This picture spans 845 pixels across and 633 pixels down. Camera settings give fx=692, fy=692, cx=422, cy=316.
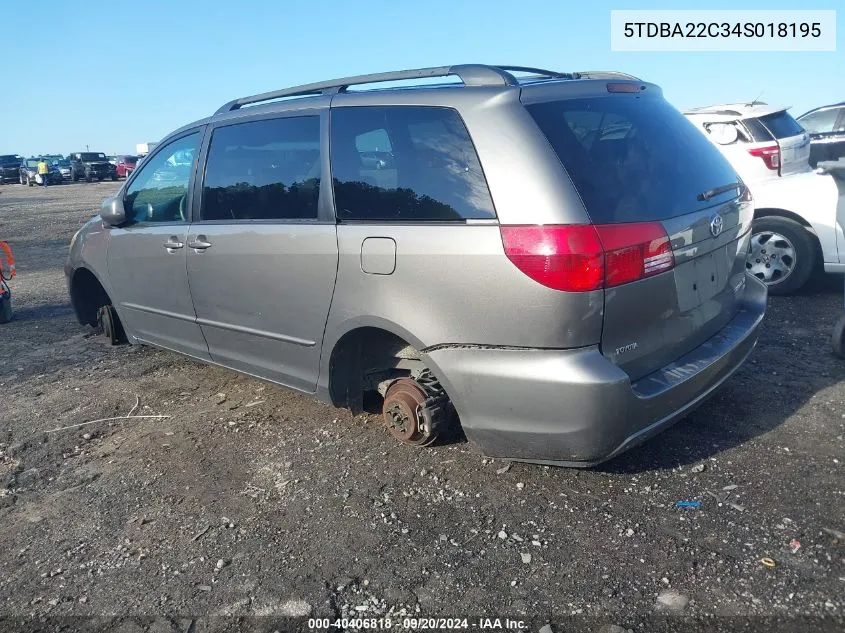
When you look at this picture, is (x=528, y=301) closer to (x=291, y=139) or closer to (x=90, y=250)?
(x=291, y=139)

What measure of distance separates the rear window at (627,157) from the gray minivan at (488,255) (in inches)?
0.4

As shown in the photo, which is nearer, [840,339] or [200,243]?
[200,243]

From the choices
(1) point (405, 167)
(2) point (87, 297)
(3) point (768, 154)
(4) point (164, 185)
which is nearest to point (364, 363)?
(1) point (405, 167)

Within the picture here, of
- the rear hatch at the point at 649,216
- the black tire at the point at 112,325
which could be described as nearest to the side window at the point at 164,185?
the black tire at the point at 112,325

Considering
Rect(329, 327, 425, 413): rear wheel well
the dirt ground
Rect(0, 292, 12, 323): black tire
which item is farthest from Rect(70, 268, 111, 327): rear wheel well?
Rect(329, 327, 425, 413): rear wheel well

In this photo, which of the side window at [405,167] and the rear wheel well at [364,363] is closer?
the side window at [405,167]

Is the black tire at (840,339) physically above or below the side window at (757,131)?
below

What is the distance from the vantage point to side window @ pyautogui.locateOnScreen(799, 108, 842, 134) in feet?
47.9

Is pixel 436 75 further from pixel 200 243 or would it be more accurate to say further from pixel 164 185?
pixel 164 185

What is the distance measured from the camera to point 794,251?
6262 millimetres

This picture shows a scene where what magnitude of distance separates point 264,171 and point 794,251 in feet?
16.0

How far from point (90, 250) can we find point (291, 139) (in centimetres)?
253

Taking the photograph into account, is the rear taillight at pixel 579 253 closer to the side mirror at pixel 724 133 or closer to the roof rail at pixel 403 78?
the roof rail at pixel 403 78

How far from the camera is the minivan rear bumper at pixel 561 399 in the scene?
2752mm
